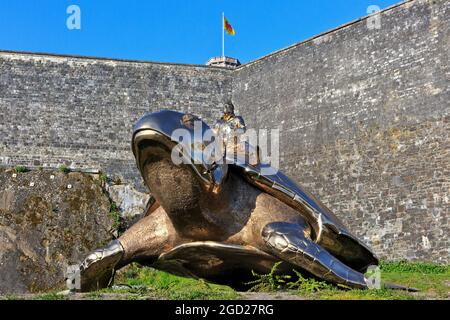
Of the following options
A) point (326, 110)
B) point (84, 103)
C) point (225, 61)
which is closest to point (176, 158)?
point (326, 110)

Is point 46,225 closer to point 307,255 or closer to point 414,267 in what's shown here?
point 414,267

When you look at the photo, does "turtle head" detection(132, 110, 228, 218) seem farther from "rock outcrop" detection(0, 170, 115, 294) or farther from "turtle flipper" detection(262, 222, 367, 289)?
"rock outcrop" detection(0, 170, 115, 294)

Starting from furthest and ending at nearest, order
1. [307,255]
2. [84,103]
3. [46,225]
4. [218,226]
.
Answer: [84,103] → [46,225] → [218,226] → [307,255]

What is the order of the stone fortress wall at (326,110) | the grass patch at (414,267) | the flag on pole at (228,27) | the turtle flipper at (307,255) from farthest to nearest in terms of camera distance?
the flag on pole at (228,27)
the stone fortress wall at (326,110)
the grass patch at (414,267)
the turtle flipper at (307,255)

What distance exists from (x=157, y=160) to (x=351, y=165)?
14730mm

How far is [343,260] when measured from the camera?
710 cm

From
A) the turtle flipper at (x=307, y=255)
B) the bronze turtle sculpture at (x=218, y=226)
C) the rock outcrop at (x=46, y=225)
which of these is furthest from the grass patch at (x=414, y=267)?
the turtle flipper at (x=307, y=255)

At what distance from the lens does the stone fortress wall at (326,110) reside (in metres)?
18.2

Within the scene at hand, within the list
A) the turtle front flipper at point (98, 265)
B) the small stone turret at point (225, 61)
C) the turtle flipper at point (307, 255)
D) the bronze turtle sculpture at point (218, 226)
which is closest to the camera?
the bronze turtle sculpture at point (218, 226)

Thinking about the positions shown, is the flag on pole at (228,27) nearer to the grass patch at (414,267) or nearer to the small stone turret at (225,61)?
the small stone turret at (225,61)

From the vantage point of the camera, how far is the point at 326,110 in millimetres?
21125

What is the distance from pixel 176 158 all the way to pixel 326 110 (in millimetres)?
15695

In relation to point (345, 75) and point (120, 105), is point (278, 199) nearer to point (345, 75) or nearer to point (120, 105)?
point (345, 75)
